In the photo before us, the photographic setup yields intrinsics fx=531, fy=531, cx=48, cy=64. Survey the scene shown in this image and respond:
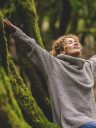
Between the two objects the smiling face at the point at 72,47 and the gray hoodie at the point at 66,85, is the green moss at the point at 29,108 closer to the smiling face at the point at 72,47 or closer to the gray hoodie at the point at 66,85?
the gray hoodie at the point at 66,85

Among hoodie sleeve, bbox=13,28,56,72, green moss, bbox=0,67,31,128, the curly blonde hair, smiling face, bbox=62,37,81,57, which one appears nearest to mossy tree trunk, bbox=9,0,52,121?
the curly blonde hair

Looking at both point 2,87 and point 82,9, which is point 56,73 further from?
A: point 82,9

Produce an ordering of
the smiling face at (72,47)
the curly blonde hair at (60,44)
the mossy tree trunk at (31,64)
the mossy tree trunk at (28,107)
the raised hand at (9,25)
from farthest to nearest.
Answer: the mossy tree trunk at (31,64) < the curly blonde hair at (60,44) < the smiling face at (72,47) < the mossy tree trunk at (28,107) < the raised hand at (9,25)

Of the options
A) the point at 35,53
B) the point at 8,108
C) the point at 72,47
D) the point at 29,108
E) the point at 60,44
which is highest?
the point at 60,44

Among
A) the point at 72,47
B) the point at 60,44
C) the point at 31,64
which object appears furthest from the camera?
the point at 31,64

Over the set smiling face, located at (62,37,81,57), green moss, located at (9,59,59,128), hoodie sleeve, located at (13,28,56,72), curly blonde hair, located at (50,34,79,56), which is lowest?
green moss, located at (9,59,59,128)

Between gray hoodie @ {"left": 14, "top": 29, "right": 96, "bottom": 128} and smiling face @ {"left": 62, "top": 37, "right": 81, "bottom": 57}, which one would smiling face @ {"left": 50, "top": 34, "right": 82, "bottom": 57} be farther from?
gray hoodie @ {"left": 14, "top": 29, "right": 96, "bottom": 128}

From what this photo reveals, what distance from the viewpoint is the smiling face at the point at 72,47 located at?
7.40 metres

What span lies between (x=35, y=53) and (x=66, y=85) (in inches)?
24.8

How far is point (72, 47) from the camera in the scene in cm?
744

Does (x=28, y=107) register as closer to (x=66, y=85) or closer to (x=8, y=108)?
(x=66, y=85)

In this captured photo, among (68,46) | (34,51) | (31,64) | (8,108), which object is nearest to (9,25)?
(34,51)

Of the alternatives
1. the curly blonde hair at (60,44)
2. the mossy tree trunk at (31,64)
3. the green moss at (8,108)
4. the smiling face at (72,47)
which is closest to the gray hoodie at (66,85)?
the smiling face at (72,47)

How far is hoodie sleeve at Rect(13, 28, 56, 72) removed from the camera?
6988 mm
